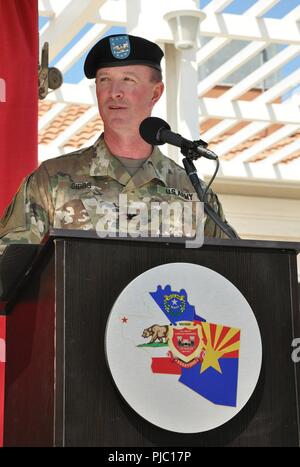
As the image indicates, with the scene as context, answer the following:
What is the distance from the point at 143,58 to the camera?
347cm

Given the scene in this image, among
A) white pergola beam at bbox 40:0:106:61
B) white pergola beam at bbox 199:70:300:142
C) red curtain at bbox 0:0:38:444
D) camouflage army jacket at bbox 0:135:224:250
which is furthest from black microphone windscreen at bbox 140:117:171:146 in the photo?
white pergola beam at bbox 199:70:300:142

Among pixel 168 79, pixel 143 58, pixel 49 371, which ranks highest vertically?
pixel 168 79

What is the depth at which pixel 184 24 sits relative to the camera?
6.83 meters

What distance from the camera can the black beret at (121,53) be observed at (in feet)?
11.2

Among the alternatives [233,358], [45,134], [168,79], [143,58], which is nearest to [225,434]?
[233,358]

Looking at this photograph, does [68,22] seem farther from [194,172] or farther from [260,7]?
[194,172]

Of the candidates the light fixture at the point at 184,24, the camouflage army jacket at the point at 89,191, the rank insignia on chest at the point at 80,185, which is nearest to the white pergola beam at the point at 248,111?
the light fixture at the point at 184,24

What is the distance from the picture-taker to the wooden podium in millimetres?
2344

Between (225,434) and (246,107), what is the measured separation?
24.6ft

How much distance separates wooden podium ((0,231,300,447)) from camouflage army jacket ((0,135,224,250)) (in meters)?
0.46

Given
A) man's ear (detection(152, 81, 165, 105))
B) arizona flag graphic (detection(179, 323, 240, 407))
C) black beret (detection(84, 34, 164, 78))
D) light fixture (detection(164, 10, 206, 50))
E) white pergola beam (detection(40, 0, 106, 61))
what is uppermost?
white pergola beam (detection(40, 0, 106, 61))

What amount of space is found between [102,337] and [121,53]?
1301mm

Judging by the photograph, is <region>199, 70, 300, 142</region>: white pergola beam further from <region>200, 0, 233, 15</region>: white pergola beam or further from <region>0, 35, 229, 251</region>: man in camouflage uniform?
<region>0, 35, 229, 251</region>: man in camouflage uniform
